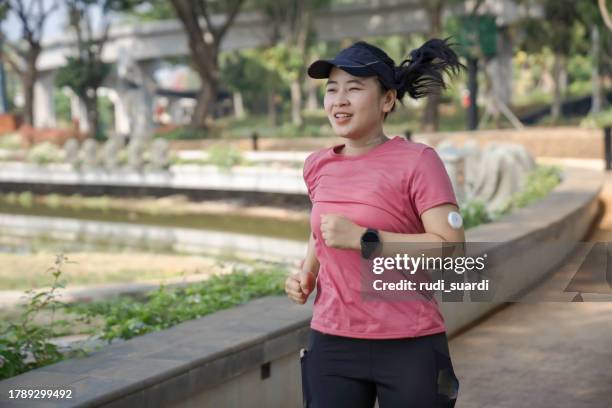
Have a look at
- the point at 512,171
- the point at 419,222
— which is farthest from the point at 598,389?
the point at 512,171

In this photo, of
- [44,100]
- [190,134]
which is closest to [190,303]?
[190,134]

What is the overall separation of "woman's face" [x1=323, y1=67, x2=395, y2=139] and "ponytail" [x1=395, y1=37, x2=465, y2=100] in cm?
12

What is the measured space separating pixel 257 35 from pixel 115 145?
61.2ft

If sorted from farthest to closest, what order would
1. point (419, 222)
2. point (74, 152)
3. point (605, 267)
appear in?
point (74, 152)
point (605, 267)
point (419, 222)

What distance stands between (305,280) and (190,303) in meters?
3.46

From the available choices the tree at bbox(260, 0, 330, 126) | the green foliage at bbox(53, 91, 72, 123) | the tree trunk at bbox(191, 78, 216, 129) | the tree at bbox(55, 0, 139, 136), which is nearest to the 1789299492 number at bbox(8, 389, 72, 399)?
the tree at bbox(260, 0, 330, 126)

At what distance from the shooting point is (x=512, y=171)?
15.0 m

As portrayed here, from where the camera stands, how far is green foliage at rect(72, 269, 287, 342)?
17.7ft

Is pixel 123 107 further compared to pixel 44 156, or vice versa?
pixel 123 107

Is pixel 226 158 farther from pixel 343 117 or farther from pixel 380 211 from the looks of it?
pixel 380 211

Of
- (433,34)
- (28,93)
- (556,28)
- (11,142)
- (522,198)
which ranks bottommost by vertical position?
(522,198)

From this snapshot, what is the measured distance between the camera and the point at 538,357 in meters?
5.73

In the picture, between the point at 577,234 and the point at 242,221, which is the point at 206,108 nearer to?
the point at 242,221

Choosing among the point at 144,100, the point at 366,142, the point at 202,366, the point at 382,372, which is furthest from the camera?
the point at 144,100
